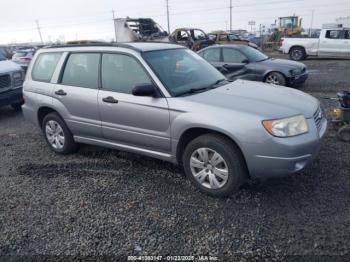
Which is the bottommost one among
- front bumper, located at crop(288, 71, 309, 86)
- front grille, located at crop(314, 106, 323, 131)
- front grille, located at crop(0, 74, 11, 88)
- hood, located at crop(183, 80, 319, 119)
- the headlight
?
front bumper, located at crop(288, 71, 309, 86)

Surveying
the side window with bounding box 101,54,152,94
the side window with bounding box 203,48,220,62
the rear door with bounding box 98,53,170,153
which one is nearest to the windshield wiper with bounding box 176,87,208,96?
the rear door with bounding box 98,53,170,153

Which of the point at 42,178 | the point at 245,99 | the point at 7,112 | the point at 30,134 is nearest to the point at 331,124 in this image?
the point at 245,99

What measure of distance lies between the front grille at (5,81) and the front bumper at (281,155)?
734 centimetres

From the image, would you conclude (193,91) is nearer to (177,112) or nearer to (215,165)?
(177,112)

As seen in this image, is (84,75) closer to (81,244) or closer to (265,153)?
(81,244)

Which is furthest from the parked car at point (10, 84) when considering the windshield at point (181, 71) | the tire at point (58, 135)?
the windshield at point (181, 71)

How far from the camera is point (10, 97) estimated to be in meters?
8.26

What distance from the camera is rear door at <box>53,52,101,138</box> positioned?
4469 mm

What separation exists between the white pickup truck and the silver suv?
16431 mm

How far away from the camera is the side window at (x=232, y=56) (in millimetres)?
9869

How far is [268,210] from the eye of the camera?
3.40 m

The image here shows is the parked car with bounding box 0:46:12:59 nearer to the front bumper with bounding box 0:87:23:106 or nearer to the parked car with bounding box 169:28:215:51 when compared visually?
the front bumper with bounding box 0:87:23:106

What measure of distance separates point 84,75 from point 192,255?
3025 millimetres

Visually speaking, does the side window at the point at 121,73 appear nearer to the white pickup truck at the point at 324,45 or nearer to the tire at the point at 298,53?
the white pickup truck at the point at 324,45
